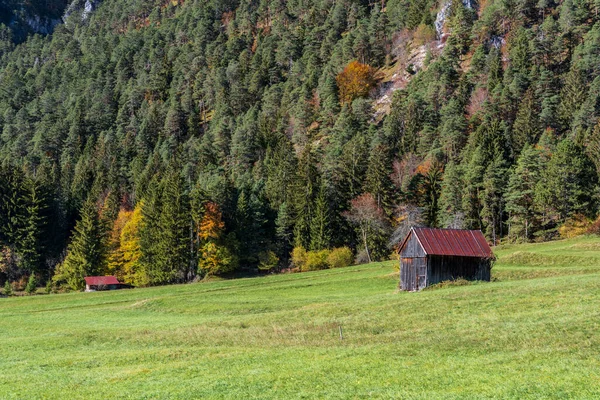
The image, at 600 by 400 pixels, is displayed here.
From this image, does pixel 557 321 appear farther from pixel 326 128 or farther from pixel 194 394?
pixel 326 128

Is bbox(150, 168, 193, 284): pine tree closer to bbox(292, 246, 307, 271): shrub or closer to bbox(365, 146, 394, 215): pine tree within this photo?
bbox(292, 246, 307, 271): shrub

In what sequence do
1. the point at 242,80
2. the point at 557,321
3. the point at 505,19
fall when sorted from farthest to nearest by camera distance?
the point at 242,80 < the point at 505,19 < the point at 557,321

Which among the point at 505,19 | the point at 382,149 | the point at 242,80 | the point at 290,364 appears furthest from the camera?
the point at 242,80

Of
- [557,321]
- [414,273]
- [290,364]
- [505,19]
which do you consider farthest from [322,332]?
[505,19]

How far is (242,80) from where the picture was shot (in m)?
194

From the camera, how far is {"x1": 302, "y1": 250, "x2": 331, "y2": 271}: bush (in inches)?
3745

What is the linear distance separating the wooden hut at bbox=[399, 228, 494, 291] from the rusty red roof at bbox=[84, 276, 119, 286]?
57.7m

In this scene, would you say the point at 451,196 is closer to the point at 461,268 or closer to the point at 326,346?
the point at 461,268

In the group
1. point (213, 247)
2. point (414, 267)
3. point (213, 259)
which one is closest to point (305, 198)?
point (213, 247)

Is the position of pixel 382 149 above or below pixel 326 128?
below

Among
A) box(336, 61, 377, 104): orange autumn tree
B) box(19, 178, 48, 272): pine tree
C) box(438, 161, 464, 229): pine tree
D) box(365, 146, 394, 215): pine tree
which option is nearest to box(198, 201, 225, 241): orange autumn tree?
box(365, 146, 394, 215): pine tree

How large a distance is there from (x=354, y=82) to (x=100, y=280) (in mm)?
92749

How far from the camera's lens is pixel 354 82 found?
6348 inches

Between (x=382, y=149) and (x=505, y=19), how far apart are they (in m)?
65.6
